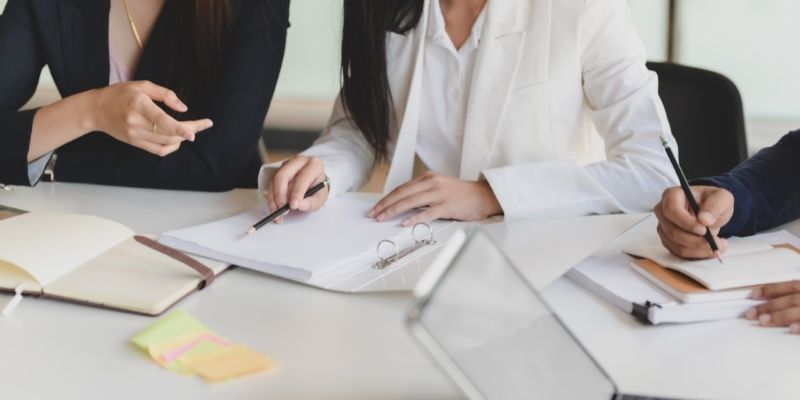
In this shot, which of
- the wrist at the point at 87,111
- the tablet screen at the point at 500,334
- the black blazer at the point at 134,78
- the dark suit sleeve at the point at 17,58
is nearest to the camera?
the tablet screen at the point at 500,334

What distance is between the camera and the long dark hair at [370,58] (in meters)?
1.89

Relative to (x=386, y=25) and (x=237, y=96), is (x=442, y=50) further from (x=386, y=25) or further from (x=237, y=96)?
(x=237, y=96)

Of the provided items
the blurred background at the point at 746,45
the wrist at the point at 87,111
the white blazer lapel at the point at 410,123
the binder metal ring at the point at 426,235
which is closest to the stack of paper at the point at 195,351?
the binder metal ring at the point at 426,235

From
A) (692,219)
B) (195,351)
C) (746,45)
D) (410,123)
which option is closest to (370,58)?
(410,123)

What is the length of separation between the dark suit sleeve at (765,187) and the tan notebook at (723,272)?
9 cm

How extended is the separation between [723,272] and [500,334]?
557mm

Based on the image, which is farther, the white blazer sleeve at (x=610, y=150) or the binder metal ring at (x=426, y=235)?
the white blazer sleeve at (x=610, y=150)

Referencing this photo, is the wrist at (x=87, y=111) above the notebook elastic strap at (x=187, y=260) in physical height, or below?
above

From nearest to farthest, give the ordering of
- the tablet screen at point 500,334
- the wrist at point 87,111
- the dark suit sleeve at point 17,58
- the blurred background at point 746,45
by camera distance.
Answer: the tablet screen at point 500,334 → the wrist at point 87,111 → the dark suit sleeve at point 17,58 → the blurred background at point 746,45

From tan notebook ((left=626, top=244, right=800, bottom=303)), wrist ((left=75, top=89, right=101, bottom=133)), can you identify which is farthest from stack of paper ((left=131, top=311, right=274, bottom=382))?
wrist ((left=75, top=89, right=101, bottom=133))

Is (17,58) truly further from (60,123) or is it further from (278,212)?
(278,212)

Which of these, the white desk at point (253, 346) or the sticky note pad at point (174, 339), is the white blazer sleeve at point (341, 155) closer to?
the white desk at point (253, 346)

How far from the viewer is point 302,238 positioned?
1441 millimetres

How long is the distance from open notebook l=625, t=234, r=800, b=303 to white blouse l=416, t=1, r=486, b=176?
26.9 inches
